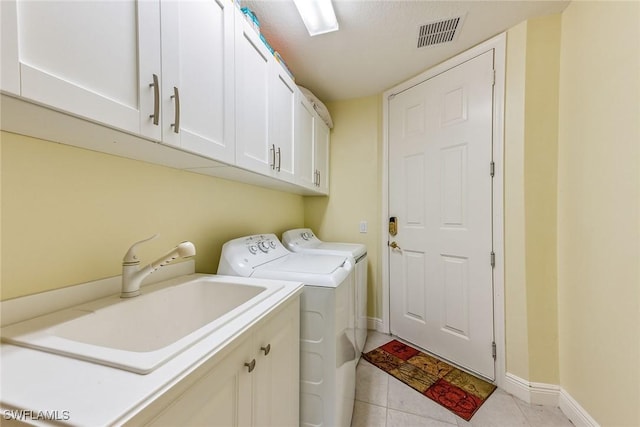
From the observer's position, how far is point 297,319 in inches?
43.3

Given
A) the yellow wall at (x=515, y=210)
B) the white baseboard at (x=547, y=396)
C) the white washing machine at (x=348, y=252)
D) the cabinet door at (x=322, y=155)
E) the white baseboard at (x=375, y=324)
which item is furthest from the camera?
the white baseboard at (x=375, y=324)

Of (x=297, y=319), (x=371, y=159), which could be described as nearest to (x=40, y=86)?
(x=297, y=319)

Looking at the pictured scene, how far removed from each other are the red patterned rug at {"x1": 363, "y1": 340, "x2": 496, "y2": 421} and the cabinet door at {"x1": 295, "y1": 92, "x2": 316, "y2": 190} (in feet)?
5.34

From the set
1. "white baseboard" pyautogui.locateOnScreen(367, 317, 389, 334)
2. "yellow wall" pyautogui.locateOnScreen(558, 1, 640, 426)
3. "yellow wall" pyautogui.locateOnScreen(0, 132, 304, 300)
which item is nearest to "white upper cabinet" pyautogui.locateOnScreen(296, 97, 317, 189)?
"yellow wall" pyautogui.locateOnScreen(0, 132, 304, 300)

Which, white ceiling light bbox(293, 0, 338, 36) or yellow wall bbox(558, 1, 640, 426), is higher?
white ceiling light bbox(293, 0, 338, 36)

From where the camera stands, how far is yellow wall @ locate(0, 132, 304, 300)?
27.7 inches

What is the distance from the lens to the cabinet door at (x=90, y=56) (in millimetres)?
501

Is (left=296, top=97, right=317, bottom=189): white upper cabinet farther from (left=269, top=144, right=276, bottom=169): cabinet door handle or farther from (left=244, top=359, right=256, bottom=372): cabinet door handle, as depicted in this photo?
(left=244, top=359, right=256, bottom=372): cabinet door handle

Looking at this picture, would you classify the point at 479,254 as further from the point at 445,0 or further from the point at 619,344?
the point at 445,0

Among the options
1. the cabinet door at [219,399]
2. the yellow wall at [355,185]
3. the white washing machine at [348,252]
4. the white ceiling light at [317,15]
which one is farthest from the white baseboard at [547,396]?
the white ceiling light at [317,15]

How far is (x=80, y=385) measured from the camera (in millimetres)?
447

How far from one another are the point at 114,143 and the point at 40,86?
311 millimetres

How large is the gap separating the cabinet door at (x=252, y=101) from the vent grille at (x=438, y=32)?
1132 millimetres

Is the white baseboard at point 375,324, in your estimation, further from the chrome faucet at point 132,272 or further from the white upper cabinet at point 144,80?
the chrome faucet at point 132,272
